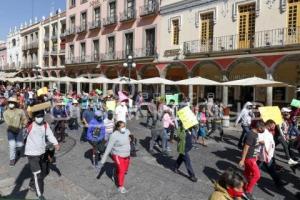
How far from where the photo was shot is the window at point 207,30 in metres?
23.0

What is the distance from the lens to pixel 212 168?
9.52 meters

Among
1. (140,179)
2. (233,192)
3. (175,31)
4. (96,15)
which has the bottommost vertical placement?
(140,179)

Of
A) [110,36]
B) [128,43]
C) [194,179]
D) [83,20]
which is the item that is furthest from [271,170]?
[83,20]

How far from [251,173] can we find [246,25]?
50.3 ft

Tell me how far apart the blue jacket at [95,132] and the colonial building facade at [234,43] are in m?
11.9

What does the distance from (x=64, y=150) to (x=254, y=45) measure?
1254 cm

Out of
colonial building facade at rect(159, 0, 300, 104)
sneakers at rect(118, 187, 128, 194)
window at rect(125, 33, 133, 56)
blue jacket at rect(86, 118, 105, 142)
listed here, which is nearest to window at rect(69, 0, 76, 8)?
window at rect(125, 33, 133, 56)

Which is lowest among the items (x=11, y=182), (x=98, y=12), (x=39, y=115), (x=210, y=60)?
(x=11, y=182)

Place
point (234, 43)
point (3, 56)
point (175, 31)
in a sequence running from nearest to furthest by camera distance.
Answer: point (234, 43) < point (175, 31) < point (3, 56)

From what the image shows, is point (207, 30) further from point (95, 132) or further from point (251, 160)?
point (251, 160)

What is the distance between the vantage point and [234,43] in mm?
21109

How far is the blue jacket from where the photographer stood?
9.47 meters

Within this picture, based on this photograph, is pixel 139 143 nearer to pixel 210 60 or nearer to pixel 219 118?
pixel 219 118

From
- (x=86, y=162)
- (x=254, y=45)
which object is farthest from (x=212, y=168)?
(x=254, y=45)
